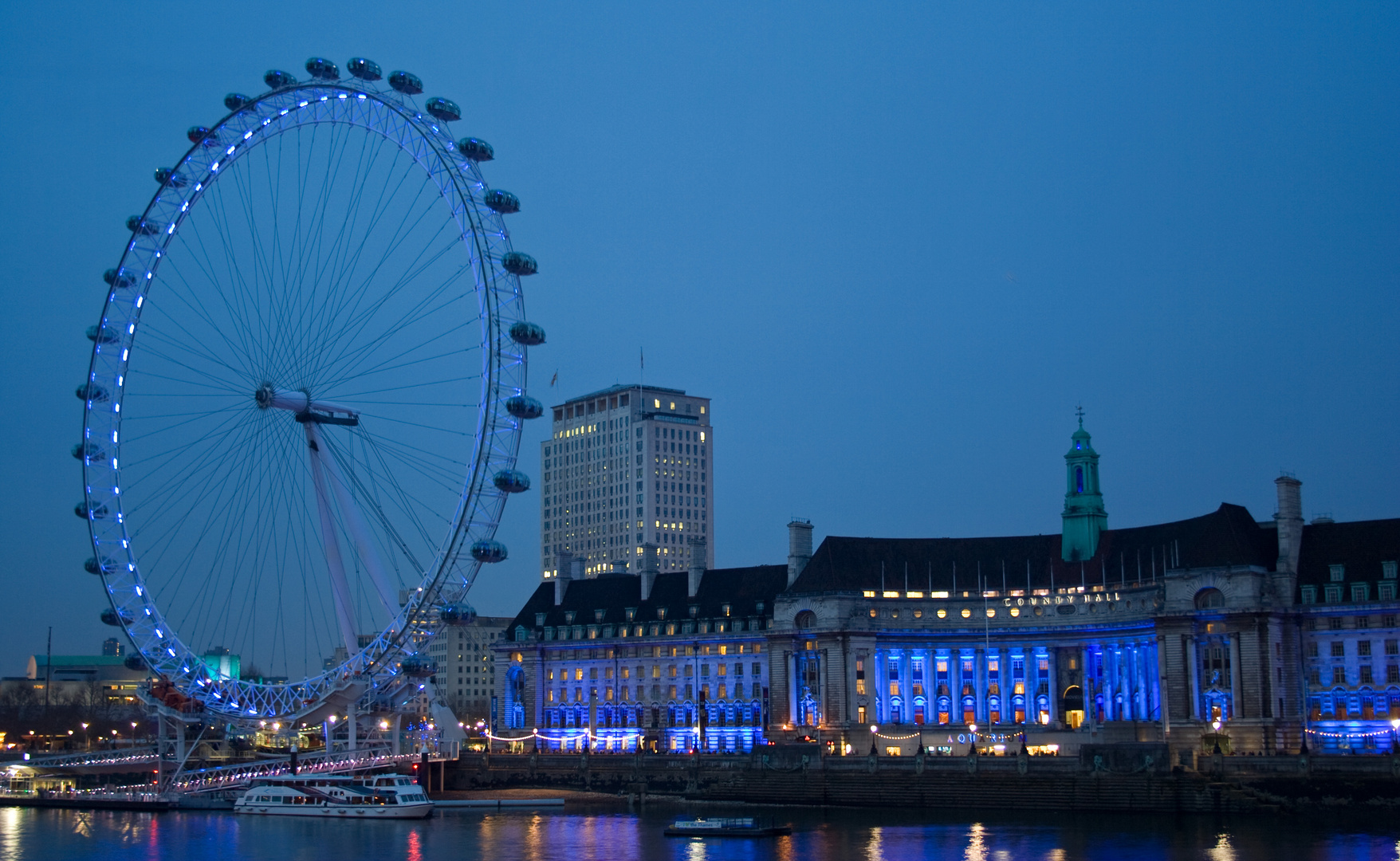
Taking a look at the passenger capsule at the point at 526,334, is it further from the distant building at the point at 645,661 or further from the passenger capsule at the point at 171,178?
the distant building at the point at 645,661

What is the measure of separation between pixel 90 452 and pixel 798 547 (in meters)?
63.4

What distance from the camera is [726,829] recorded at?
84.8m

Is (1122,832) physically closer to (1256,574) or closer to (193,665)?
(1256,574)

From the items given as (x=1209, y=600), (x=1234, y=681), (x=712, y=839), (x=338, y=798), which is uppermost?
(x=1209, y=600)

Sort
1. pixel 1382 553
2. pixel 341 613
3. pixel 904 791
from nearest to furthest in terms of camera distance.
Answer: pixel 341 613
pixel 904 791
pixel 1382 553

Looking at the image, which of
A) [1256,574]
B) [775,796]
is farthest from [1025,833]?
[1256,574]

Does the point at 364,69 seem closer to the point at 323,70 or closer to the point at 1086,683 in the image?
the point at 323,70

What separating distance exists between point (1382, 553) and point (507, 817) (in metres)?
64.0

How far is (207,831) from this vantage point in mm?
90562

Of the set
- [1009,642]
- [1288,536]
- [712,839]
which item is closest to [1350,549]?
[1288,536]

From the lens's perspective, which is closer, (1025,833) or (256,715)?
(1025,833)

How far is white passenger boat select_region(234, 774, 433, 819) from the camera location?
99.5m

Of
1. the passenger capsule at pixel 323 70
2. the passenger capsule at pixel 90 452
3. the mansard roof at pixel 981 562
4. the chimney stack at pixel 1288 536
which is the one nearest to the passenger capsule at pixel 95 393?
the passenger capsule at pixel 90 452

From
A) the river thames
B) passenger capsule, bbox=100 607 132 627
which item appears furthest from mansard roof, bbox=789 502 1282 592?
passenger capsule, bbox=100 607 132 627
